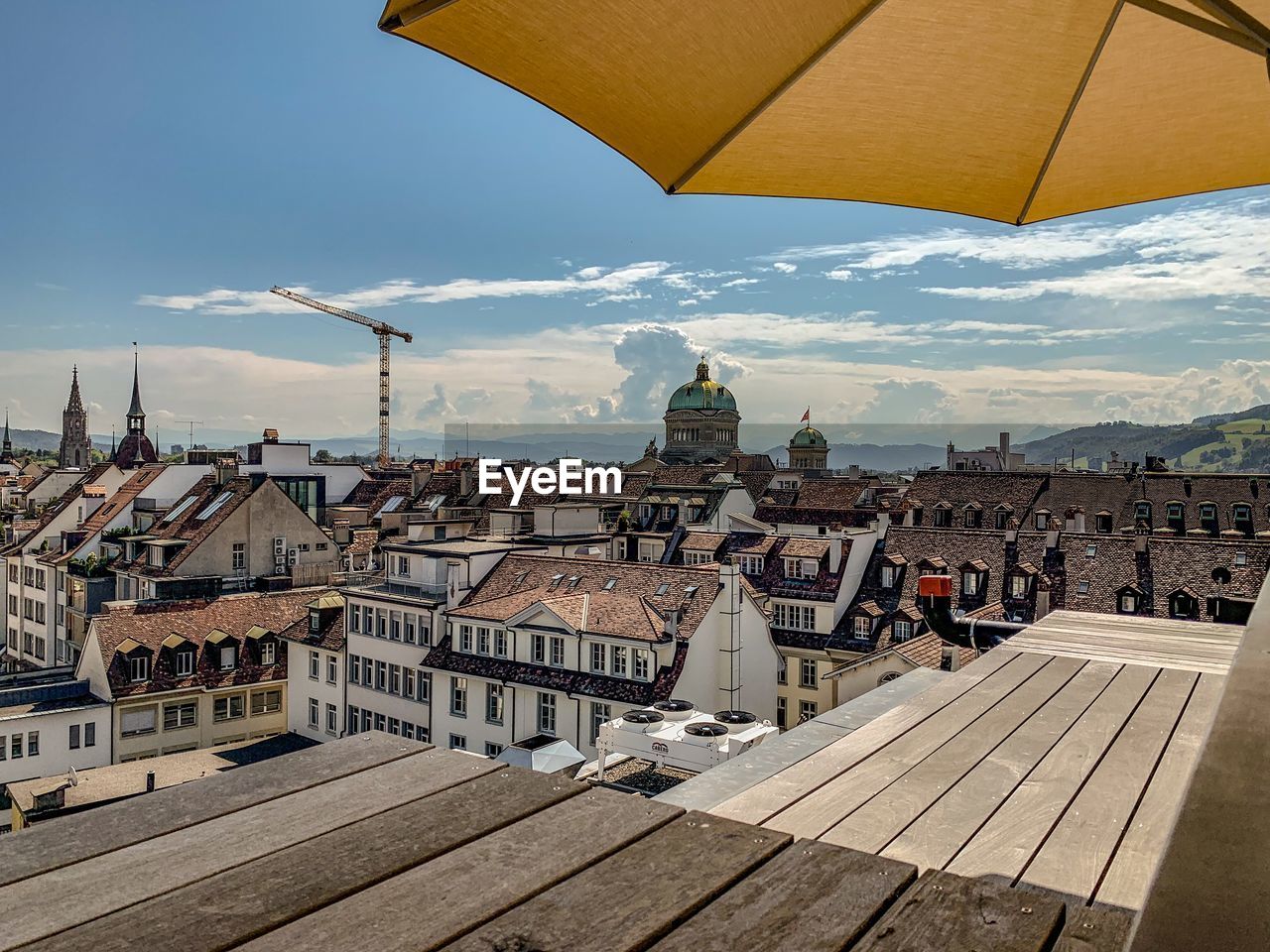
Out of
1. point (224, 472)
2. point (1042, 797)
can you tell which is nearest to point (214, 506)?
point (224, 472)

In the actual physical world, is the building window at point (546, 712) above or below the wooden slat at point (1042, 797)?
below

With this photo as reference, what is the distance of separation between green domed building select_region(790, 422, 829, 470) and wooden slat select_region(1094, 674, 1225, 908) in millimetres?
112279

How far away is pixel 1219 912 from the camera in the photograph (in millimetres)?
1165

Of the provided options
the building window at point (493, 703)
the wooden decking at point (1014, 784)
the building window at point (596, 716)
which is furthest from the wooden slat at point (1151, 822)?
the building window at point (493, 703)

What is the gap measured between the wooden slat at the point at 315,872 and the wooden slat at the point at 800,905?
2.09 ft

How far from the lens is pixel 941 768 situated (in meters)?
4.02

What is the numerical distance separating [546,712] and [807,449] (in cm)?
9323

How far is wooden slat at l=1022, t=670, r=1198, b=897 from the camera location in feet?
9.59

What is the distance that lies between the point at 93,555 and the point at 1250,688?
52055 millimetres

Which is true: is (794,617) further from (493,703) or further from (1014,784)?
(1014,784)

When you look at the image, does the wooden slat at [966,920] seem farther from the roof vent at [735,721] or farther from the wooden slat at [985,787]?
the roof vent at [735,721]

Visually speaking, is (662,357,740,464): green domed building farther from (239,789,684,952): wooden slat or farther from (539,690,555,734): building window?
(239,789,684,952): wooden slat

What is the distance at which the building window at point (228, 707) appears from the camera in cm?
3234

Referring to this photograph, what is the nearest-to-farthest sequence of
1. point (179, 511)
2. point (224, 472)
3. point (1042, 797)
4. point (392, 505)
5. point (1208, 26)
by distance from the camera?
point (1208, 26)
point (1042, 797)
point (179, 511)
point (224, 472)
point (392, 505)
